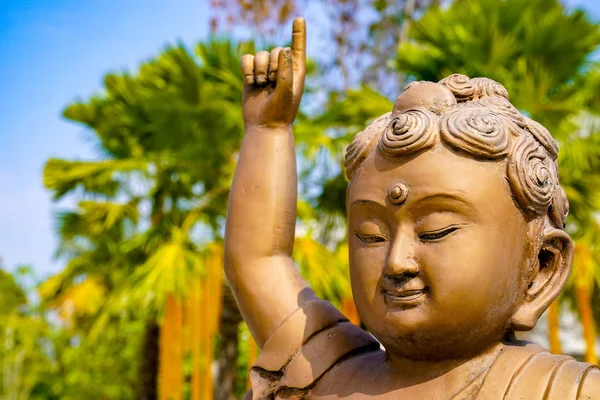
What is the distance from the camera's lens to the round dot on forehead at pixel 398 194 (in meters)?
2.02

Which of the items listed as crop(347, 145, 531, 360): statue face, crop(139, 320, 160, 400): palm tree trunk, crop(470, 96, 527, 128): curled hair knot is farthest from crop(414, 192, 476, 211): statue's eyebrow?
crop(139, 320, 160, 400): palm tree trunk

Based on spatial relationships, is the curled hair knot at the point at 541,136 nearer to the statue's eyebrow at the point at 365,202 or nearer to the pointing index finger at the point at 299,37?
the statue's eyebrow at the point at 365,202

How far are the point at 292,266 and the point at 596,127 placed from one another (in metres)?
6.92

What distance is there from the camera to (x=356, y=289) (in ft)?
7.07

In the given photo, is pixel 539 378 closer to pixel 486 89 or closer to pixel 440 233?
pixel 440 233

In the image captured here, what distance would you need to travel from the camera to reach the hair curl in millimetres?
2041

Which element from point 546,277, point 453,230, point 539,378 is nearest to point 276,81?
point 453,230

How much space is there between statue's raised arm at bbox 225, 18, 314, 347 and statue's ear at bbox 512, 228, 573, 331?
71 cm

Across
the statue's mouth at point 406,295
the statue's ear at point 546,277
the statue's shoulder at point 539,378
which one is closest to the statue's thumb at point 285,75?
the statue's mouth at point 406,295

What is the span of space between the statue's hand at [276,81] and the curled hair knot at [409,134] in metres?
0.52

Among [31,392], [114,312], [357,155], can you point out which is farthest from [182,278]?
[31,392]

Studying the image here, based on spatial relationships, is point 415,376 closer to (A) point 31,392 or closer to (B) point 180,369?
(B) point 180,369

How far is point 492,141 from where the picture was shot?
6.66ft

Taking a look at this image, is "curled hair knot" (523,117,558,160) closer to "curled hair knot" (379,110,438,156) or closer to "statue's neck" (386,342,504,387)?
"curled hair knot" (379,110,438,156)
